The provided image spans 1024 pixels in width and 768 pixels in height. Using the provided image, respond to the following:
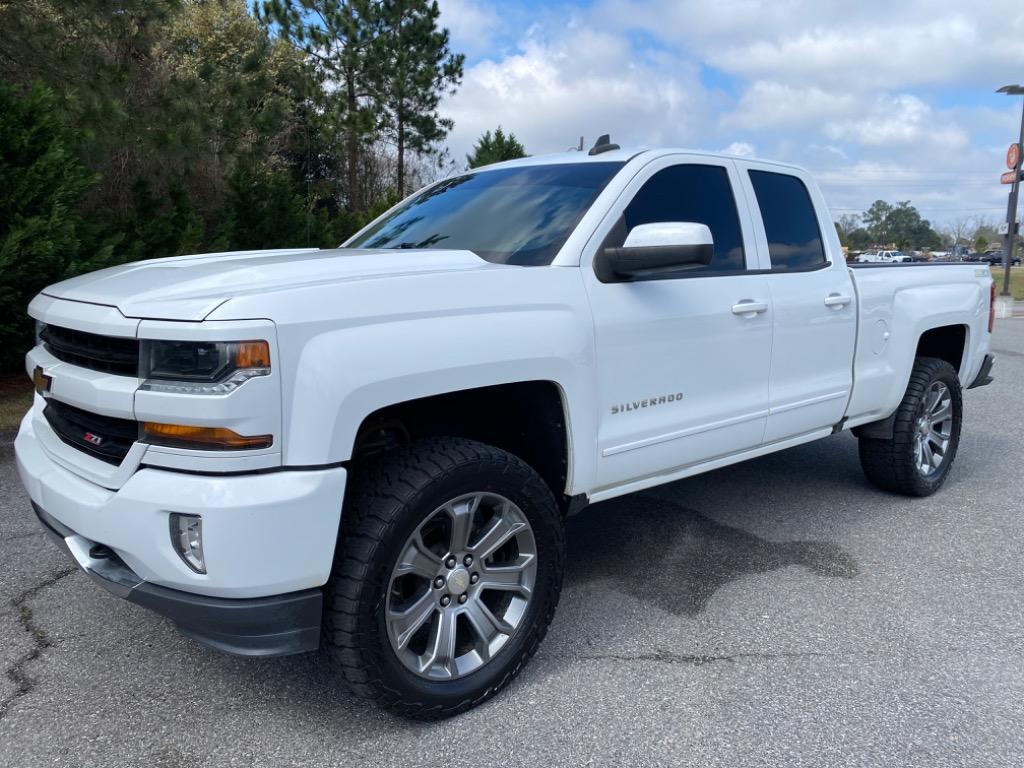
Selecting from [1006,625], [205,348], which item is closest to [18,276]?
[205,348]

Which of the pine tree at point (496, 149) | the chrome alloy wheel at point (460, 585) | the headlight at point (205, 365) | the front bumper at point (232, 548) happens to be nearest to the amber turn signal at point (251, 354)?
the headlight at point (205, 365)

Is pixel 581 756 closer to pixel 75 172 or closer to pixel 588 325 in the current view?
pixel 588 325

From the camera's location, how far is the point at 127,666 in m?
3.00

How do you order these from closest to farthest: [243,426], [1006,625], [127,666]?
[243,426] < [127,666] < [1006,625]

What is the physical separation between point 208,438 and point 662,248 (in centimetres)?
166

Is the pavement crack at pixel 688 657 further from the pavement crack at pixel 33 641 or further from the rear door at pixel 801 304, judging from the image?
the pavement crack at pixel 33 641

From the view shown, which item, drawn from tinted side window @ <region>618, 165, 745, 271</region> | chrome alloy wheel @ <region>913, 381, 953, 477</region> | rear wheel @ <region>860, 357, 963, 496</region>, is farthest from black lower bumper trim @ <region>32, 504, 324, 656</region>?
chrome alloy wheel @ <region>913, 381, 953, 477</region>

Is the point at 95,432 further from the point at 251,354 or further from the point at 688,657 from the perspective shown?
the point at 688,657

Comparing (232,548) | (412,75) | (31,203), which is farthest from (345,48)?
(232,548)

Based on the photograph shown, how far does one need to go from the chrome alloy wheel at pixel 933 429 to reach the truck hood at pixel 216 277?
3.27 m

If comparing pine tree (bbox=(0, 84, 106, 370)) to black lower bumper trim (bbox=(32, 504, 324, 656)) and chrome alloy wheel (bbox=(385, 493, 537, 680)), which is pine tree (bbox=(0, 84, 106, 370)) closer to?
black lower bumper trim (bbox=(32, 504, 324, 656))

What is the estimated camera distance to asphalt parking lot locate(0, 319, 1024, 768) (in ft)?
8.43

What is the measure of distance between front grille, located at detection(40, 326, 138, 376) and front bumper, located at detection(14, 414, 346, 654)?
0.32 metres

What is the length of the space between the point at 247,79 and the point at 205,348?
964 centimetres
